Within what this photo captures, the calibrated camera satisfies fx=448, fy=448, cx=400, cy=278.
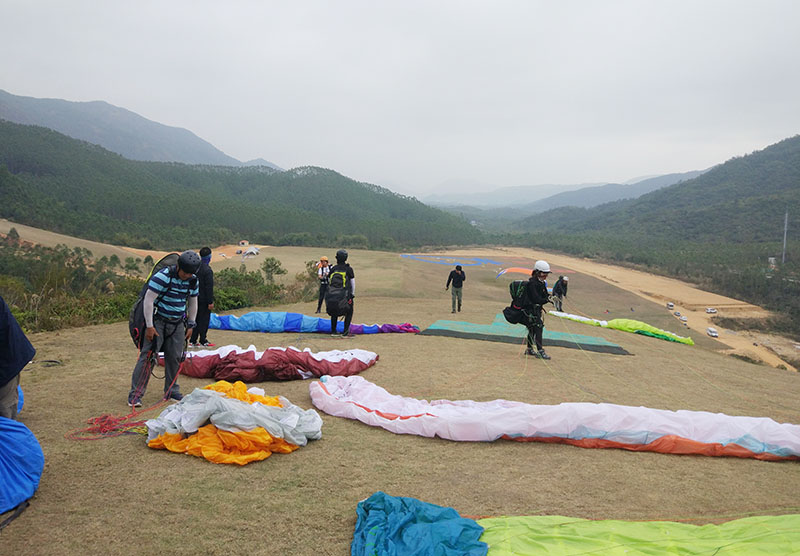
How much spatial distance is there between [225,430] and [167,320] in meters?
1.72

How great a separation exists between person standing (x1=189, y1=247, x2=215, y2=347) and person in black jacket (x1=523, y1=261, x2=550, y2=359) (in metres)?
5.37

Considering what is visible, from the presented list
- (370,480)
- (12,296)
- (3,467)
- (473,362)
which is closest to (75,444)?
(3,467)

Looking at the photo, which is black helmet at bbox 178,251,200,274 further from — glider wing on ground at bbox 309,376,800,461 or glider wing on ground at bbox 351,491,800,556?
glider wing on ground at bbox 351,491,800,556

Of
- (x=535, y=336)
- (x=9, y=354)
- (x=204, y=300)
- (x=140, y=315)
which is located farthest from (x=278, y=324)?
(x=9, y=354)

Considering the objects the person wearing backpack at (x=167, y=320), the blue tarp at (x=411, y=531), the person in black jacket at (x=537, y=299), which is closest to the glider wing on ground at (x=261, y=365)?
the person wearing backpack at (x=167, y=320)

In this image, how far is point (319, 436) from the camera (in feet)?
13.8

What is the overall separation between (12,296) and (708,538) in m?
13.4

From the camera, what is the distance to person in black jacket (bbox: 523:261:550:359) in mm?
7793

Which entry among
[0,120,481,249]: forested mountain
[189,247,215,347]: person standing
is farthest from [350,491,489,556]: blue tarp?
[0,120,481,249]: forested mountain

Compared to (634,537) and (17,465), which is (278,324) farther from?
(634,537)

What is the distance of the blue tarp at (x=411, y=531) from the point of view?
2.57 metres

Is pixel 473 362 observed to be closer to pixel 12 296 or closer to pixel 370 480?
pixel 370 480

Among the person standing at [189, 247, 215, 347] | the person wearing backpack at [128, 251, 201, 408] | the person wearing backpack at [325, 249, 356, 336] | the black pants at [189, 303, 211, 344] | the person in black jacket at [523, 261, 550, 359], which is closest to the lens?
the person wearing backpack at [128, 251, 201, 408]

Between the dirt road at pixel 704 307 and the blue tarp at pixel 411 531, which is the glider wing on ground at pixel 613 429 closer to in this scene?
the blue tarp at pixel 411 531
